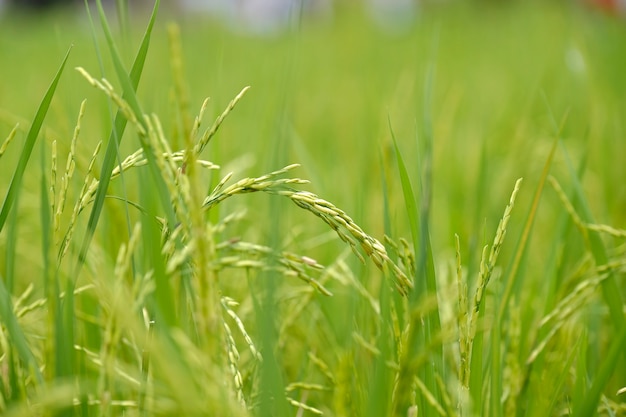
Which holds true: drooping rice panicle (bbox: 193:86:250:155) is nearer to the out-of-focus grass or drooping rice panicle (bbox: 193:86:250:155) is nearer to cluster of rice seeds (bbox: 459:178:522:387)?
the out-of-focus grass

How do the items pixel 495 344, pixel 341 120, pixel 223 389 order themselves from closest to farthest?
pixel 223 389 < pixel 495 344 < pixel 341 120

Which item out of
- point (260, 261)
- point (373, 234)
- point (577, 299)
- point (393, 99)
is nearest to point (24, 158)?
point (260, 261)

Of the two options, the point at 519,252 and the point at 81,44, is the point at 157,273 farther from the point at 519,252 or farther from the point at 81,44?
the point at 81,44

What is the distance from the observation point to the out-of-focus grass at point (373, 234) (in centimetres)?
41

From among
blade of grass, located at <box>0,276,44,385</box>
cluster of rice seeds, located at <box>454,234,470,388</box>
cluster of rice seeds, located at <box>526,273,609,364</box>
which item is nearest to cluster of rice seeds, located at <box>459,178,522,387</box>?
cluster of rice seeds, located at <box>454,234,470,388</box>

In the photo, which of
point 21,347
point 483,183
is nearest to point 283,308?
point 483,183

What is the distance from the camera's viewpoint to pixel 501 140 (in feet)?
5.66

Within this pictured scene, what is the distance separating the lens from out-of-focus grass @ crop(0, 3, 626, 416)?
0.41m

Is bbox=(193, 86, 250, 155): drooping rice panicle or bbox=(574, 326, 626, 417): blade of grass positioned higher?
bbox=(193, 86, 250, 155): drooping rice panicle

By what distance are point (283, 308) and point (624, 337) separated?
0.46 metres

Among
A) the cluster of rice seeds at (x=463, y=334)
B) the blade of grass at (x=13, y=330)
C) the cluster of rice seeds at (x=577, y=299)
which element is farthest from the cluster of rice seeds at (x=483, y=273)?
the blade of grass at (x=13, y=330)

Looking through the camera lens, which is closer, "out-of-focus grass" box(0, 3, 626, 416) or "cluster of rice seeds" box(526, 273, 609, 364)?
"out-of-focus grass" box(0, 3, 626, 416)

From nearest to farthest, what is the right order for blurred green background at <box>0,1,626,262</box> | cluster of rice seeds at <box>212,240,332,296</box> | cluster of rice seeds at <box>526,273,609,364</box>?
cluster of rice seeds at <box>212,240,332,296</box>
cluster of rice seeds at <box>526,273,609,364</box>
blurred green background at <box>0,1,626,262</box>

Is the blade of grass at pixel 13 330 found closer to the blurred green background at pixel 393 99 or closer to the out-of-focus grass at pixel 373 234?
the out-of-focus grass at pixel 373 234
